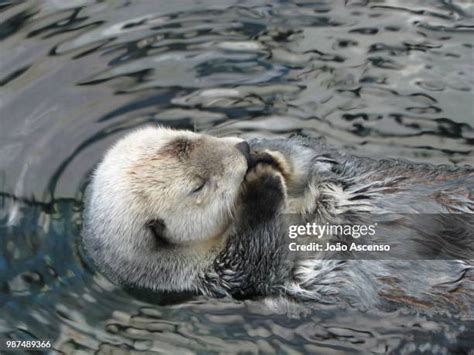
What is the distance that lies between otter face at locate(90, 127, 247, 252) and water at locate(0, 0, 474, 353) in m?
0.50

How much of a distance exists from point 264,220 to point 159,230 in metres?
0.62

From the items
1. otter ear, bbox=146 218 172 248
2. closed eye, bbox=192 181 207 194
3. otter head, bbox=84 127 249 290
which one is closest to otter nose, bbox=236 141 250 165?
otter head, bbox=84 127 249 290

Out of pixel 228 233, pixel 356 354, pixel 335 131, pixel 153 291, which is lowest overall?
pixel 356 354

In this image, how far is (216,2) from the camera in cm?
640

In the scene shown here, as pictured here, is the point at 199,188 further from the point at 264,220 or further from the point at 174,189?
the point at 264,220

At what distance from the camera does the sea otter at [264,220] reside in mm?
4031

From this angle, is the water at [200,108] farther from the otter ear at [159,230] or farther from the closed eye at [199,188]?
the closed eye at [199,188]

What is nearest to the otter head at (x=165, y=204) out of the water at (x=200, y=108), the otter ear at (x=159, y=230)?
the otter ear at (x=159, y=230)

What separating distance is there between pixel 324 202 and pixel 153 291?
1188 mm

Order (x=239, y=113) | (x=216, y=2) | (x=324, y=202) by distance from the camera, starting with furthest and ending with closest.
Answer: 1. (x=216, y=2)
2. (x=239, y=113)
3. (x=324, y=202)

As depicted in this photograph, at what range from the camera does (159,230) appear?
4.23m

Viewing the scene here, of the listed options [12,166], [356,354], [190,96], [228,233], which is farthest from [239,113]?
[356,354]

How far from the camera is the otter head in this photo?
4.21 m

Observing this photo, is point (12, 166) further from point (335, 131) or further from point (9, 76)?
point (335, 131)
